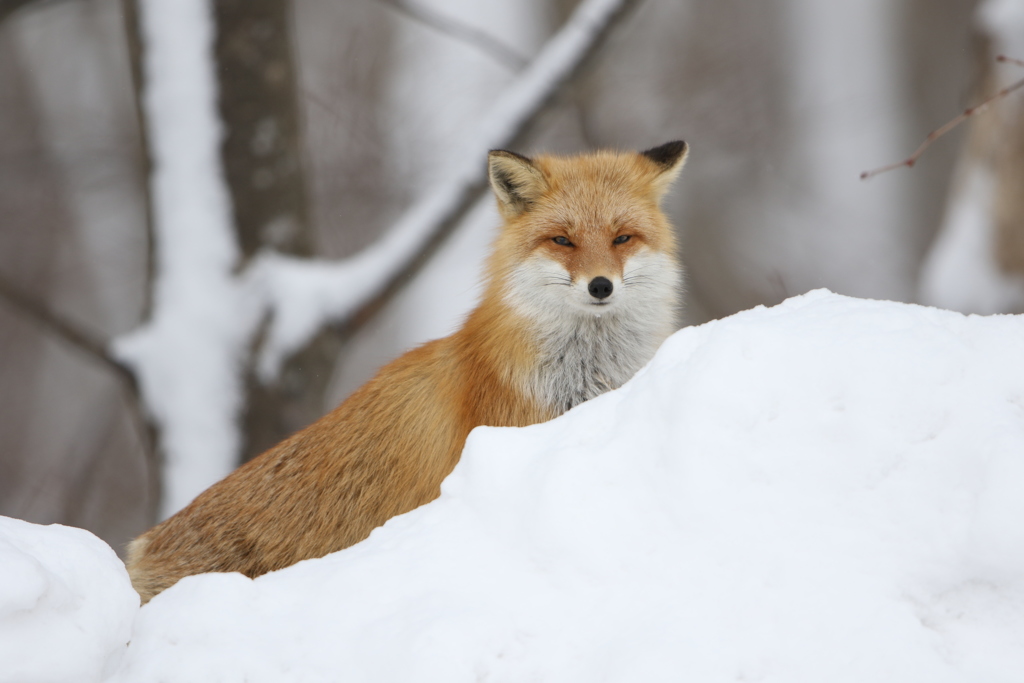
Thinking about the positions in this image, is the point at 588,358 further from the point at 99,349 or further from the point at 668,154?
the point at 99,349

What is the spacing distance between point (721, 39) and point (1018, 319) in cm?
945

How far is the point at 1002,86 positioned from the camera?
23.0ft

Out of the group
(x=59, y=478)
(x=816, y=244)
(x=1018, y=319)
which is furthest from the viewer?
(x=59, y=478)

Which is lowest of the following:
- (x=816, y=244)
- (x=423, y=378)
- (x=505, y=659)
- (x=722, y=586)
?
(x=816, y=244)

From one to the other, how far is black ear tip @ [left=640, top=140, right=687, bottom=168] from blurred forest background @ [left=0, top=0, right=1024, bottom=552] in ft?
7.66

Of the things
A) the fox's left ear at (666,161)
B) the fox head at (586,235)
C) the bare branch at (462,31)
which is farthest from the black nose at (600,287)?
the bare branch at (462,31)

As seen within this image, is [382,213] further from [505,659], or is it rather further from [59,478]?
[505,659]

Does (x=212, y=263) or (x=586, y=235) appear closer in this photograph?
(x=586, y=235)

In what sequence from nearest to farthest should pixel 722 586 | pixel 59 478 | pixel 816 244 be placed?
pixel 722 586
pixel 816 244
pixel 59 478

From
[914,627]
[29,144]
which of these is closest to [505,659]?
[914,627]

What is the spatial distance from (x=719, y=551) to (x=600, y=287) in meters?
2.30

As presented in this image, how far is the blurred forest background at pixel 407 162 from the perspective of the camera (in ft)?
23.6

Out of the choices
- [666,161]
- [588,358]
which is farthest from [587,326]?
[666,161]

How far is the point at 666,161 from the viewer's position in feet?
15.1
